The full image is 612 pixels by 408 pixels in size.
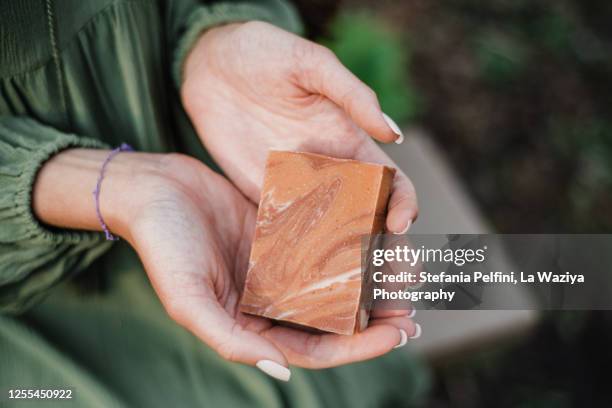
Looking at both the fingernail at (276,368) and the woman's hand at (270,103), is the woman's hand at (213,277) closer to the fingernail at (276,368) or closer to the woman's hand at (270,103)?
the fingernail at (276,368)

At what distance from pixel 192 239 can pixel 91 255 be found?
1.05 feet

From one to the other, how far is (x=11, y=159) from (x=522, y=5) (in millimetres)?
2506

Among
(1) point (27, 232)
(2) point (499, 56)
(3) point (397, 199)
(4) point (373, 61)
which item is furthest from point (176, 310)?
(2) point (499, 56)

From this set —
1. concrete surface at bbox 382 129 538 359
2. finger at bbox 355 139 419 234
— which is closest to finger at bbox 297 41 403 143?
finger at bbox 355 139 419 234

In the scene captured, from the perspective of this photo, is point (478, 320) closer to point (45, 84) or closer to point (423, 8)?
point (45, 84)

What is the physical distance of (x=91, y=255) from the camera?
1388 mm

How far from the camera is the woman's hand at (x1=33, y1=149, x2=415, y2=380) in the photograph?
1.10 meters

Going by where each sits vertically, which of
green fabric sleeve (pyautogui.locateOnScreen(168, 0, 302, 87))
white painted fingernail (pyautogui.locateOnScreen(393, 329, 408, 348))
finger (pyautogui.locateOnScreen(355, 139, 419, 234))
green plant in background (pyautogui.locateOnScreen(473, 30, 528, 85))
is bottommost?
white painted fingernail (pyautogui.locateOnScreen(393, 329, 408, 348))

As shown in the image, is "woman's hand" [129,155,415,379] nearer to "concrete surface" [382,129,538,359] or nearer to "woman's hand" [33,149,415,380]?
"woman's hand" [33,149,415,380]

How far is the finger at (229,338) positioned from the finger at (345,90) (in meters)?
0.46

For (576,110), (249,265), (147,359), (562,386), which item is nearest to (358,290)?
(249,265)

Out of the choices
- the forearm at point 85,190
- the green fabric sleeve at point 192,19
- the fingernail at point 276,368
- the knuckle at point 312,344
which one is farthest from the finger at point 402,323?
the green fabric sleeve at point 192,19

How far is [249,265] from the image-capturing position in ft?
4.35

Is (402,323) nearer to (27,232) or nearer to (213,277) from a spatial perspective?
(213,277)
